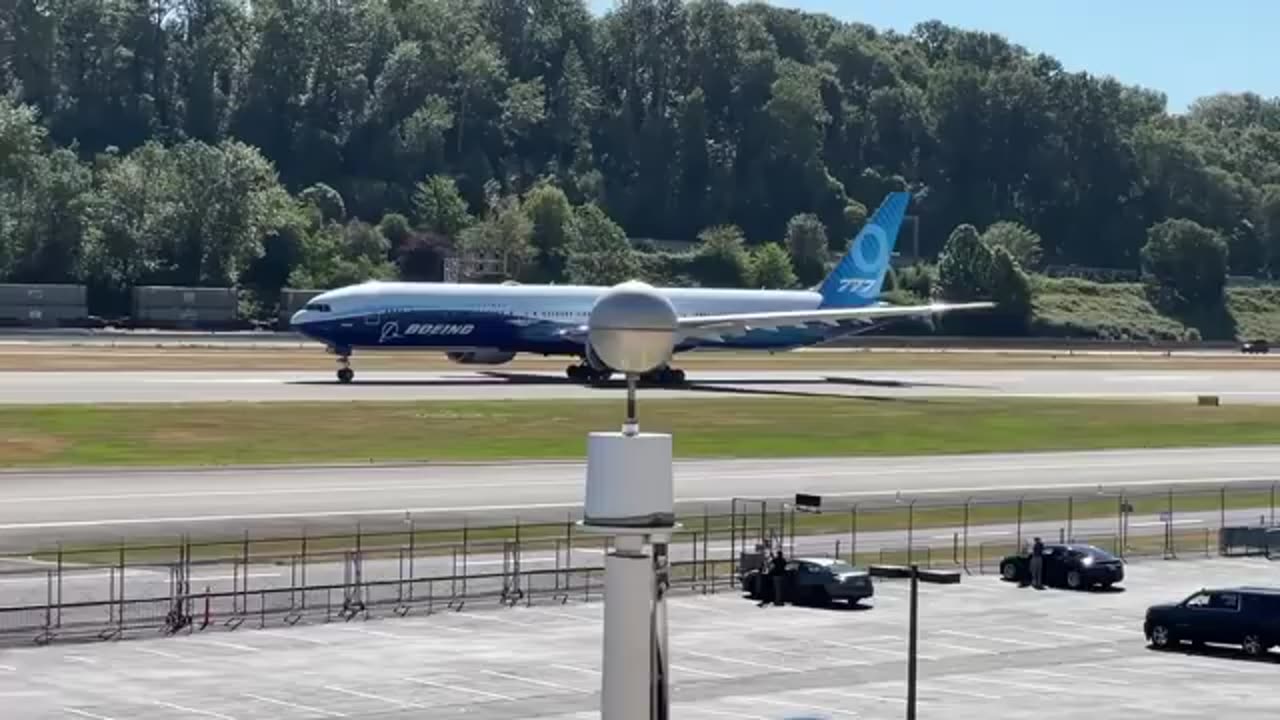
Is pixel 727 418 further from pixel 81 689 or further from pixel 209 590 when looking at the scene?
pixel 81 689

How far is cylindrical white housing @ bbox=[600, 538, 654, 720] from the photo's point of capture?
1950 centimetres

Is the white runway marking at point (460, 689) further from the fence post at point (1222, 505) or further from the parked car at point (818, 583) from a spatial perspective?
the fence post at point (1222, 505)

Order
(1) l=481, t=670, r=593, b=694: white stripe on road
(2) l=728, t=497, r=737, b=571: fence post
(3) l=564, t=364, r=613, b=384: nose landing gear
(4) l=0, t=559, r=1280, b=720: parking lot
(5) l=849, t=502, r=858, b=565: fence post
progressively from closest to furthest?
(4) l=0, t=559, r=1280, b=720: parking lot → (1) l=481, t=670, r=593, b=694: white stripe on road → (2) l=728, t=497, r=737, b=571: fence post → (5) l=849, t=502, r=858, b=565: fence post → (3) l=564, t=364, r=613, b=384: nose landing gear

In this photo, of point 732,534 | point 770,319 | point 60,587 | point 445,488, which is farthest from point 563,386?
point 60,587

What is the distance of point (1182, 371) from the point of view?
18100cm

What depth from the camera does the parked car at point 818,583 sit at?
2202 inches

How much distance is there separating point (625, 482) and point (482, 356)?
11362 centimetres

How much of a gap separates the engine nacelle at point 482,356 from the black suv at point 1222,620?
8214 centimetres

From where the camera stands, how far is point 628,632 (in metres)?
19.6

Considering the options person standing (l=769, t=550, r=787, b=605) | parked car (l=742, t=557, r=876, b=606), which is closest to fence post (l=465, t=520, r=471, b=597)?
parked car (l=742, t=557, r=876, b=606)

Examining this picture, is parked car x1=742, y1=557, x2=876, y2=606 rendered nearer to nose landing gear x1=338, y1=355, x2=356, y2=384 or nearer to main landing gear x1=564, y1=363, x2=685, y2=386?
nose landing gear x1=338, y1=355, x2=356, y2=384

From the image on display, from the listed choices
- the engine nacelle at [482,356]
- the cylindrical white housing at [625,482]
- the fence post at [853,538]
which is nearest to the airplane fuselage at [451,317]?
the engine nacelle at [482,356]

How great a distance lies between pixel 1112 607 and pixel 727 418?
52736 mm

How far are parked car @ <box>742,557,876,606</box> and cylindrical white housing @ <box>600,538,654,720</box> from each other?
1441 inches
